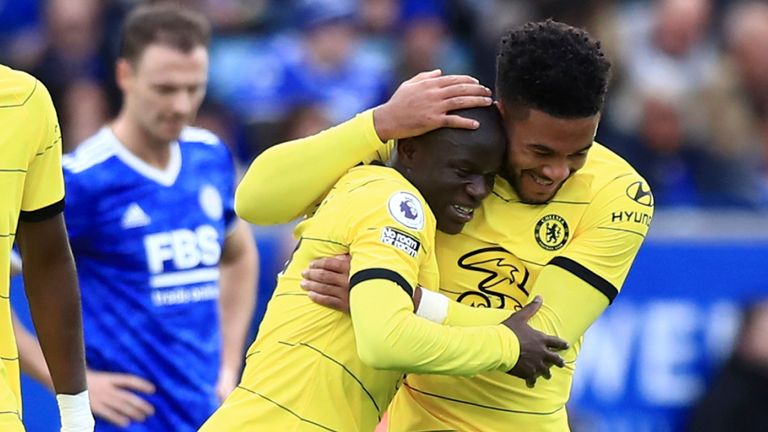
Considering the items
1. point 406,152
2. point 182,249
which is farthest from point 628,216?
point 182,249

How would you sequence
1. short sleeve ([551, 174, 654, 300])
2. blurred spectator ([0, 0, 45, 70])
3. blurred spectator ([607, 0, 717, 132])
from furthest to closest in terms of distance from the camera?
blurred spectator ([607, 0, 717, 132]) < blurred spectator ([0, 0, 45, 70]) < short sleeve ([551, 174, 654, 300])

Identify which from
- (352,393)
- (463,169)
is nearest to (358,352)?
(352,393)

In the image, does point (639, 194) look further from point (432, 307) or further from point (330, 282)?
point (330, 282)

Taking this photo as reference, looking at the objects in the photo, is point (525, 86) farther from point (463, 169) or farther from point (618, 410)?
point (618, 410)

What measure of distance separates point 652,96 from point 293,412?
6.29 metres

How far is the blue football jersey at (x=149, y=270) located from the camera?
550cm

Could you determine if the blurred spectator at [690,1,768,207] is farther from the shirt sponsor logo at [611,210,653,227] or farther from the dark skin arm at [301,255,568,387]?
the dark skin arm at [301,255,568,387]

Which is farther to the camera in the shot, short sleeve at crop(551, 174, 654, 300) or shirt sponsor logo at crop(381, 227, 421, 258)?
short sleeve at crop(551, 174, 654, 300)

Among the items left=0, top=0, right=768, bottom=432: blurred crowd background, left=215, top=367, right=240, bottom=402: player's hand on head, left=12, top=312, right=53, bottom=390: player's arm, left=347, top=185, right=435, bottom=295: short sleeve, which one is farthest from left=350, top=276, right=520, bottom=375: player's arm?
left=0, top=0, right=768, bottom=432: blurred crowd background

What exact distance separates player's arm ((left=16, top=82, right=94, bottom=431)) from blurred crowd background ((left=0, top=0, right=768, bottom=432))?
4.17 meters

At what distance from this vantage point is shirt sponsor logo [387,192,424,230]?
351 cm

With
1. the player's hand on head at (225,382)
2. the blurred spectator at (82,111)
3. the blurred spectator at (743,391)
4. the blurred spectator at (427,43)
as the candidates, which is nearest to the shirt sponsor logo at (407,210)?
the player's hand on head at (225,382)

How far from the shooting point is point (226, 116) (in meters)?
9.16

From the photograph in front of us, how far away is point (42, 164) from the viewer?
356cm
